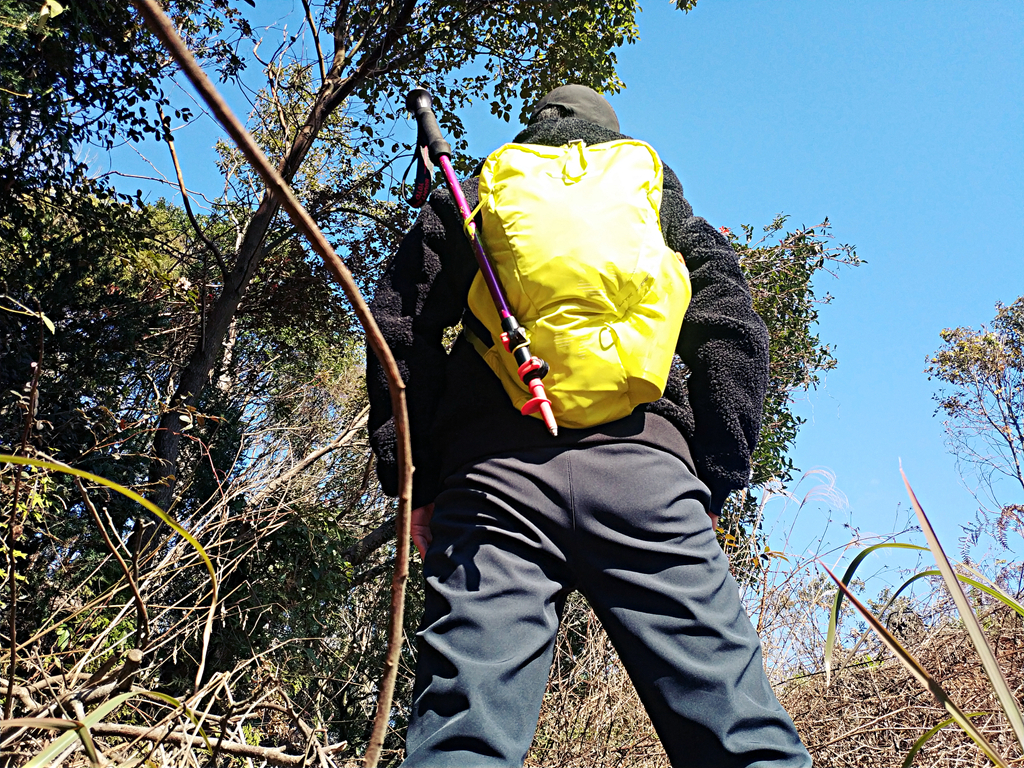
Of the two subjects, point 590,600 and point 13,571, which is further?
point 590,600

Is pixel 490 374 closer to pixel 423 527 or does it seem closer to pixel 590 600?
pixel 423 527

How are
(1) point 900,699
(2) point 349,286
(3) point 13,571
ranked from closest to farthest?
(2) point 349,286
(3) point 13,571
(1) point 900,699

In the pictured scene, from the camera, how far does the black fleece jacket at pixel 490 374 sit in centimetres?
161

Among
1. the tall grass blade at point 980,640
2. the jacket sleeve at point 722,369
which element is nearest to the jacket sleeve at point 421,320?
the jacket sleeve at point 722,369

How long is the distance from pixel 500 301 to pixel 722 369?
535 mm

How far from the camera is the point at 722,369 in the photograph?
1699 millimetres

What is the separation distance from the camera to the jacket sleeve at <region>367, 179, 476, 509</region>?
5.49 ft

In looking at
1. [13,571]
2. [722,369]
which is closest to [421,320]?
[722,369]

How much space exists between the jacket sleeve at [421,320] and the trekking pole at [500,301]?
0.09 m

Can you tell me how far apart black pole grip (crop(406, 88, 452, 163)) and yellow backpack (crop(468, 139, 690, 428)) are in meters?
0.15

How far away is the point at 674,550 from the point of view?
1415mm

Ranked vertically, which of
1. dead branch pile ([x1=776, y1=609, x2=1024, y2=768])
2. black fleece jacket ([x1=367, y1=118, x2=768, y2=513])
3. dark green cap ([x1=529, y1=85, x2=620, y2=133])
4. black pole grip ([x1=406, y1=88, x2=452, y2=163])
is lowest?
dead branch pile ([x1=776, y1=609, x2=1024, y2=768])

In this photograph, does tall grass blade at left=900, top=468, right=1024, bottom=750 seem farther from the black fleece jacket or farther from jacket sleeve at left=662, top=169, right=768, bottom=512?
jacket sleeve at left=662, top=169, right=768, bottom=512

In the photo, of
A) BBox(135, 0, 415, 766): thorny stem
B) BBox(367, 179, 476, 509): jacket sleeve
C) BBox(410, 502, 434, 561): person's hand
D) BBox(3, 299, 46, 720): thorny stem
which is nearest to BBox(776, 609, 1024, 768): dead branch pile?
BBox(410, 502, 434, 561): person's hand
